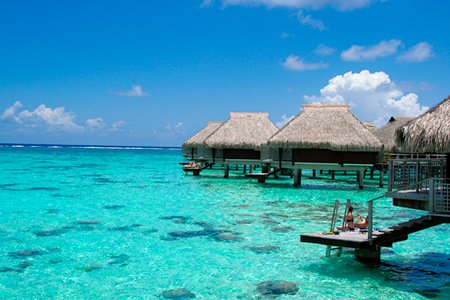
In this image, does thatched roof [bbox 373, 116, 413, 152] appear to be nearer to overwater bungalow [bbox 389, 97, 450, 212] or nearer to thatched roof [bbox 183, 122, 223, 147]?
thatched roof [bbox 183, 122, 223, 147]

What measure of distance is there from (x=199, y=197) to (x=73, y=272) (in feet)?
47.0

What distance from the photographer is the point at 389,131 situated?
39.8 metres

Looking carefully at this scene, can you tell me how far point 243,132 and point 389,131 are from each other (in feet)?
40.4

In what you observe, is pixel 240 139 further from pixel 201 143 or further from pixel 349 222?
pixel 349 222

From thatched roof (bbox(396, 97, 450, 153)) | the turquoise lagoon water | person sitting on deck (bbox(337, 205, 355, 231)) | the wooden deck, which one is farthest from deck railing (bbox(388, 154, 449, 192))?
the turquoise lagoon water

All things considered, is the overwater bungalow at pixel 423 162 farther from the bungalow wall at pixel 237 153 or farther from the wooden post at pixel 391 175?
the bungalow wall at pixel 237 153

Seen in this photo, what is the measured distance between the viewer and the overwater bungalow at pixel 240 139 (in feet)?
118

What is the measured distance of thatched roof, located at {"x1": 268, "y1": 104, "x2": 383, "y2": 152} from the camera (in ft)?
91.5

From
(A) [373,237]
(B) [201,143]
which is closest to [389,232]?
(A) [373,237]

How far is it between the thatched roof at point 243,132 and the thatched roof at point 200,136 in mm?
3126

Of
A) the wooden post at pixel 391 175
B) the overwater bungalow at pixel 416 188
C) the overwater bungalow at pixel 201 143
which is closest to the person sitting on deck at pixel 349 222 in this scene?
the overwater bungalow at pixel 416 188

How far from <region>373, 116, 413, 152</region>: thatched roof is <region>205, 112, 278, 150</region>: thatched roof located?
8.80 meters

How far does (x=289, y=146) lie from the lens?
1117 inches

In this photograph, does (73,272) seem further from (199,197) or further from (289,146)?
(289,146)
